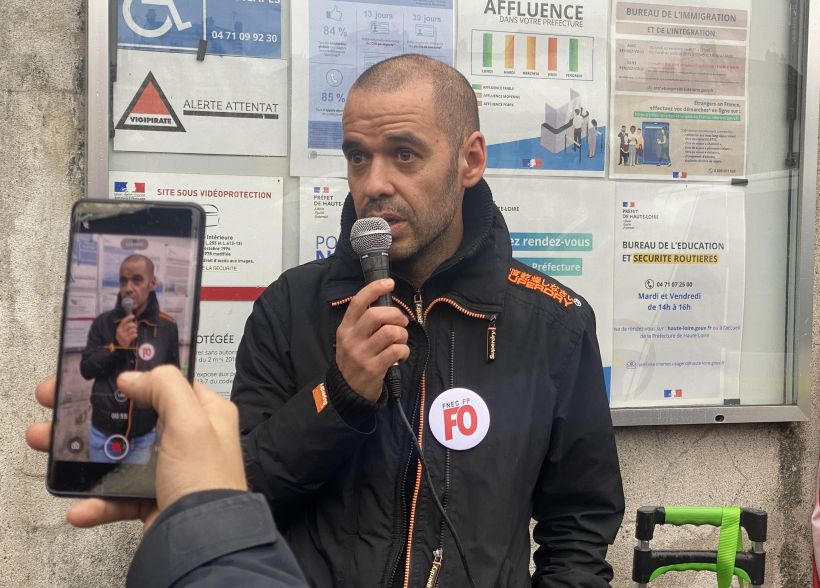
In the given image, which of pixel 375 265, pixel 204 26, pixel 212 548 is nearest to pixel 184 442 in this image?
pixel 212 548

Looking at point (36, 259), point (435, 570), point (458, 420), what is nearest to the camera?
point (435, 570)

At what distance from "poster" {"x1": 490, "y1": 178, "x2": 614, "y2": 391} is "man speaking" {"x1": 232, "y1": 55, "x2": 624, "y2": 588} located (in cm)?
109

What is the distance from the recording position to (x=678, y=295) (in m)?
3.90

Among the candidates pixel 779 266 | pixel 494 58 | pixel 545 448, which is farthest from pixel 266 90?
pixel 779 266

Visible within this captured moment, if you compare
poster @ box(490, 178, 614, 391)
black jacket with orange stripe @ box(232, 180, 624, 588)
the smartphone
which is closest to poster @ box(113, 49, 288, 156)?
poster @ box(490, 178, 614, 391)

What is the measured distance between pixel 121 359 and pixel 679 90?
3.19 meters

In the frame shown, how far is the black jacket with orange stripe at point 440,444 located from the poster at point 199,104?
104 centimetres

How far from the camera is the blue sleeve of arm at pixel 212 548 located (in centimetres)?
96

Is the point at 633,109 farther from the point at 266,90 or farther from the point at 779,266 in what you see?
the point at 266,90

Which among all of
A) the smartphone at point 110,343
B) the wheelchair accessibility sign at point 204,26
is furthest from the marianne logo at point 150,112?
the smartphone at point 110,343

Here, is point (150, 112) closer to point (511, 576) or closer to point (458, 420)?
point (458, 420)

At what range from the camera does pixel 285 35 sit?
11.2 feet

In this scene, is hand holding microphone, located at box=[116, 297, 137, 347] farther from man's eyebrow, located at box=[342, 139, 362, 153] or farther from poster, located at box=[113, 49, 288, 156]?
poster, located at box=[113, 49, 288, 156]

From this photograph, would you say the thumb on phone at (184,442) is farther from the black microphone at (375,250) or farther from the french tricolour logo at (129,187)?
the french tricolour logo at (129,187)
